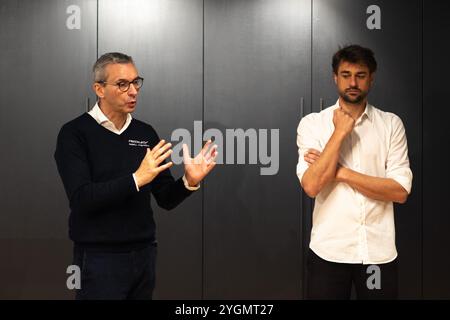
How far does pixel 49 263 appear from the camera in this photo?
3498 mm

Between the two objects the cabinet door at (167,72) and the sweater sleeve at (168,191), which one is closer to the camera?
the sweater sleeve at (168,191)

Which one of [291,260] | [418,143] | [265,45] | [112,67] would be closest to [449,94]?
[418,143]

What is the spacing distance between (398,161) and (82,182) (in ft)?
4.61

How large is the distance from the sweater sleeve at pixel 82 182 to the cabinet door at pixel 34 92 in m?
1.43

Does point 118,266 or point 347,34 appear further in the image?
point 347,34

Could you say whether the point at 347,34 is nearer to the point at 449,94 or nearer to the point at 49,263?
the point at 449,94

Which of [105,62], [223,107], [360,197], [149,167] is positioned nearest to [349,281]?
[360,197]

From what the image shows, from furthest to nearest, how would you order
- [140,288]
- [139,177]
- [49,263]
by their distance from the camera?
1. [49,263]
2. [140,288]
3. [139,177]

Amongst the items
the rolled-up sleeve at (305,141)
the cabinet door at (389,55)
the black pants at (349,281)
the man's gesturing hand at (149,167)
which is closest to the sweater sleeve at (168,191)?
the man's gesturing hand at (149,167)

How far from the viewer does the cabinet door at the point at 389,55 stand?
353cm

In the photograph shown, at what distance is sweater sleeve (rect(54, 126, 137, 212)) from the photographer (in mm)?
1991

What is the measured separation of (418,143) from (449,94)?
40 centimetres

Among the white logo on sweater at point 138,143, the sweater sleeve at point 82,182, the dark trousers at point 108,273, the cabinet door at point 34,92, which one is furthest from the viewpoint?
the cabinet door at point 34,92

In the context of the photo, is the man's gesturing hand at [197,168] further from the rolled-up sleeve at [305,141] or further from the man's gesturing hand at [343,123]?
the man's gesturing hand at [343,123]
